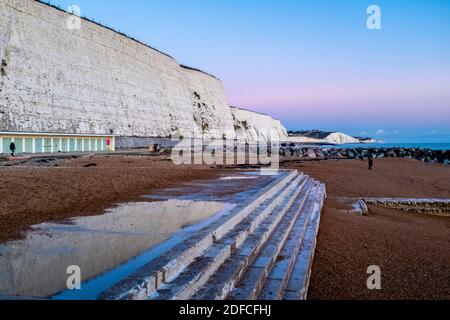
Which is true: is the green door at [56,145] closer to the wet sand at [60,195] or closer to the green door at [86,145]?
the green door at [86,145]

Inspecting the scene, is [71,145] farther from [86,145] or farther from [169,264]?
[169,264]

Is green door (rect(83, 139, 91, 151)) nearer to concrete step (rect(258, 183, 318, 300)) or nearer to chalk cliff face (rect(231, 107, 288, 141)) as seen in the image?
concrete step (rect(258, 183, 318, 300))

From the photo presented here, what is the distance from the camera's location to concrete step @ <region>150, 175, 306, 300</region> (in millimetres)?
3197

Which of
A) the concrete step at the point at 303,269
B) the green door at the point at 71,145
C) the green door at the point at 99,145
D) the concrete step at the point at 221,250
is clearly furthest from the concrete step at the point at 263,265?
the green door at the point at 99,145

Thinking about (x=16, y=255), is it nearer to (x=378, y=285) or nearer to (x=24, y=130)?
(x=378, y=285)

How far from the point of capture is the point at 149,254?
3.98 m

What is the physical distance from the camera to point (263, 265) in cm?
434

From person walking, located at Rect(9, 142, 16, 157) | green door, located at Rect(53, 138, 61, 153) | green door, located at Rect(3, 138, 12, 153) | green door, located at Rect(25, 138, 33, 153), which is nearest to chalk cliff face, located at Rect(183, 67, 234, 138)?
green door, located at Rect(53, 138, 61, 153)

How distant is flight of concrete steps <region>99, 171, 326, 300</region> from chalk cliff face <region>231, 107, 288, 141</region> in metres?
79.5

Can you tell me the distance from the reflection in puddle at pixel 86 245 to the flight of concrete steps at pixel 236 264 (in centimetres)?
40

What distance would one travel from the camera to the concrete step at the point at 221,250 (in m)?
3.20

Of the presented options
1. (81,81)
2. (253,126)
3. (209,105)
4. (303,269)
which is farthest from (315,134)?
(303,269)

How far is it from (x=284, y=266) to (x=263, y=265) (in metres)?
0.41
